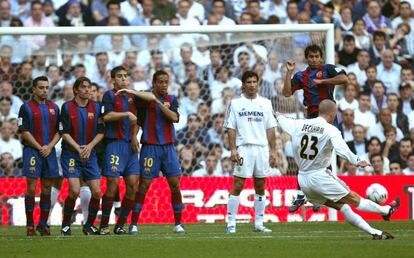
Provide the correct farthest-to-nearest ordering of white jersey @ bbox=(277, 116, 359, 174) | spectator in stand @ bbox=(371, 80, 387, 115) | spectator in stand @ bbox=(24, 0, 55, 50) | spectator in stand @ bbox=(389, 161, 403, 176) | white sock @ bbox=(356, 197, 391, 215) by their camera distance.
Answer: spectator in stand @ bbox=(24, 0, 55, 50)
spectator in stand @ bbox=(371, 80, 387, 115)
spectator in stand @ bbox=(389, 161, 403, 176)
white jersey @ bbox=(277, 116, 359, 174)
white sock @ bbox=(356, 197, 391, 215)

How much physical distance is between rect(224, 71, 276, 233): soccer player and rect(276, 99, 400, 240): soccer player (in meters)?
1.83

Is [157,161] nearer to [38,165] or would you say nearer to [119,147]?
[119,147]

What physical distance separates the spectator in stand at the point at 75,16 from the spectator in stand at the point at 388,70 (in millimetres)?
5671

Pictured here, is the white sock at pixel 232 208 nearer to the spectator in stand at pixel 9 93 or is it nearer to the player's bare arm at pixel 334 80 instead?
the player's bare arm at pixel 334 80

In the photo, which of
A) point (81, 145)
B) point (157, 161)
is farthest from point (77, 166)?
point (157, 161)

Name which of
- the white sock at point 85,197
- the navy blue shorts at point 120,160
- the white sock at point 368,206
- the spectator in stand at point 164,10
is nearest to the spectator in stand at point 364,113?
the spectator in stand at point 164,10

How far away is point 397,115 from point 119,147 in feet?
27.9

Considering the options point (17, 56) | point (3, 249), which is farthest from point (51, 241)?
point (17, 56)

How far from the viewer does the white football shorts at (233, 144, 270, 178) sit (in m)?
15.0

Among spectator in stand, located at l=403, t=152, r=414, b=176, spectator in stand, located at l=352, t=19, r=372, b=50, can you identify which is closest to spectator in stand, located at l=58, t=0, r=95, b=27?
spectator in stand, located at l=352, t=19, r=372, b=50

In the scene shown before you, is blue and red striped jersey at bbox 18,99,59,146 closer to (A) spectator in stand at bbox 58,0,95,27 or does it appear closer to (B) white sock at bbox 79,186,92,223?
(B) white sock at bbox 79,186,92,223

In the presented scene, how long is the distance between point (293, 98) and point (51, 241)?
6993 millimetres

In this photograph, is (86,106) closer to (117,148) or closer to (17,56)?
(117,148)

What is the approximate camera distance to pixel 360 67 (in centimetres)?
2244
